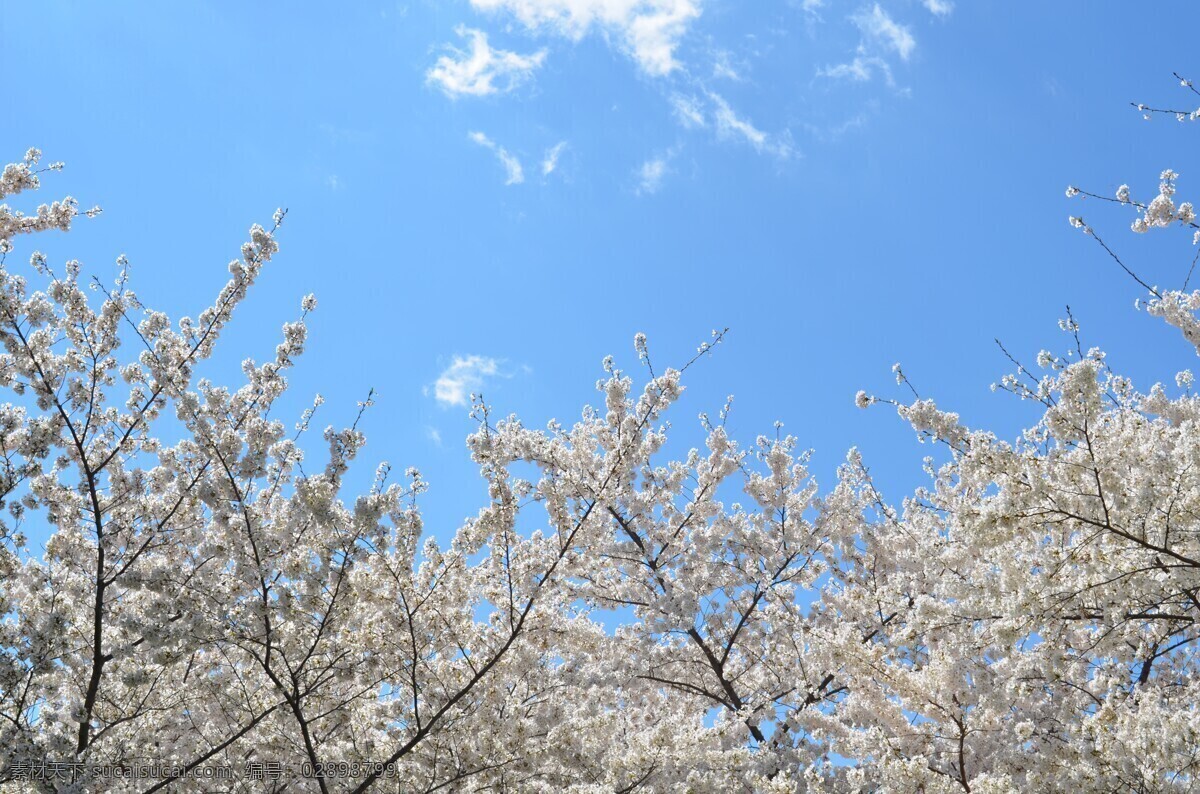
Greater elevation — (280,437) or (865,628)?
(865,628)

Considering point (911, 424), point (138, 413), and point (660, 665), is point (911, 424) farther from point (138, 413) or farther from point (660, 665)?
point (138, 413)

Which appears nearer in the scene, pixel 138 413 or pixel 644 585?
pixel 138 413

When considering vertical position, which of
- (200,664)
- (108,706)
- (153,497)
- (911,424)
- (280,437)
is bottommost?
(108,706)

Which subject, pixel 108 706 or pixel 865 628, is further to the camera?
pixel 865 628

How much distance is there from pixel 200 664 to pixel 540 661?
3.86 m

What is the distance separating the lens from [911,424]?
22.1 feet

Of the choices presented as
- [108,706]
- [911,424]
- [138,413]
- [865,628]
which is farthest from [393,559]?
[865,628]

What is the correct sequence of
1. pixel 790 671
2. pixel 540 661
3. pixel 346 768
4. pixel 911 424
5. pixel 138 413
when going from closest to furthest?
pixel 911 424 → pixel 138 413 → pixel 346 768 → pixel 540 661 → pixel 790 671

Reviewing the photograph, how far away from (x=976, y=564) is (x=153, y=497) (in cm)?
772

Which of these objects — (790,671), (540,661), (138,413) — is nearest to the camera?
(138,413)

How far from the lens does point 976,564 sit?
24.8ft

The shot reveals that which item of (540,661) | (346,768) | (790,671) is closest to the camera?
(346,768)

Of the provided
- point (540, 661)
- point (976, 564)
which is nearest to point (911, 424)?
point (976, 564)

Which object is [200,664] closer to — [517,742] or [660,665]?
[517,742]
